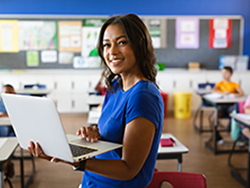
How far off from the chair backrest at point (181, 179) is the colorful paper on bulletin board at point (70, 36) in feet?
19.0

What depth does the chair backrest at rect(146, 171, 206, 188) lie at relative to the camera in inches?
50.3

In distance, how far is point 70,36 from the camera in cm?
673

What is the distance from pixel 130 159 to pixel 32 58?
6.33 meters

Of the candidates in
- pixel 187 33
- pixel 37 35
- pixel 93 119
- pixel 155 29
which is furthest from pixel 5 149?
pixel 187 33

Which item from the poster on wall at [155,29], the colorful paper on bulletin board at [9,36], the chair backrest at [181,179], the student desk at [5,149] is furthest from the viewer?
the poster on wall at [155,29]

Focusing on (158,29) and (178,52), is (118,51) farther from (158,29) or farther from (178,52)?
(178,52)

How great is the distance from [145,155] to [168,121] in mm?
5007

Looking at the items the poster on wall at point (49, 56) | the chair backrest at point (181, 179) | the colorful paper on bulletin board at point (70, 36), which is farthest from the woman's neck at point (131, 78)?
the poster on wall at point (49, 56)

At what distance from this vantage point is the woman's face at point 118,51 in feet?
3.49

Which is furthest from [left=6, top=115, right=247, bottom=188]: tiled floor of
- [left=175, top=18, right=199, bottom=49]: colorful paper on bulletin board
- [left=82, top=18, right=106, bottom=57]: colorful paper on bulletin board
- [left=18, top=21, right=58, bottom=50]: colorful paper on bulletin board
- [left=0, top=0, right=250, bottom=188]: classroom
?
[left=18, top=21, right=58, bottom=50]: colorful paper on bulletin board

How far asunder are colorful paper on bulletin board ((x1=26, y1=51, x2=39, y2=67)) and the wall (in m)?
0.96

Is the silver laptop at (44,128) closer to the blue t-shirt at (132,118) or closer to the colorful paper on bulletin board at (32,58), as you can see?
the blue t-shirt at (132,118)

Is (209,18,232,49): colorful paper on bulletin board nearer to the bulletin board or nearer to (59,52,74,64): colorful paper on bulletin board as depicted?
the bulletin board

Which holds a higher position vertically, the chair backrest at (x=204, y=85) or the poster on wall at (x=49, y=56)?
the poster on wall at (x=49, y=56)
